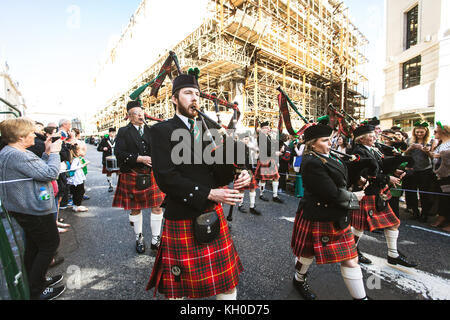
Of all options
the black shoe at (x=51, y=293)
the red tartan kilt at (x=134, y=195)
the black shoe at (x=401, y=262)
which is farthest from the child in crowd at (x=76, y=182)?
the black shoe at (x=401, y=262)

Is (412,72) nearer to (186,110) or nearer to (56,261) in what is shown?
(186,110)

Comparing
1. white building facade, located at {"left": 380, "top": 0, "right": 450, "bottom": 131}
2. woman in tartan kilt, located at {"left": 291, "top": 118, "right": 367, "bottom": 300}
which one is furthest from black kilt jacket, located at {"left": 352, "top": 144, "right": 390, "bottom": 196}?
white building facade, located at {"left": 380, "top": 0, "right": 450, "bottom": 131}

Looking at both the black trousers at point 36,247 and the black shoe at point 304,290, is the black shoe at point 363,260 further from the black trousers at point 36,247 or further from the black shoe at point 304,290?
the black trousers at point 36,247

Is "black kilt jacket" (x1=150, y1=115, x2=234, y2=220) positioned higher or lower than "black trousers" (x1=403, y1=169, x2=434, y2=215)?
higher

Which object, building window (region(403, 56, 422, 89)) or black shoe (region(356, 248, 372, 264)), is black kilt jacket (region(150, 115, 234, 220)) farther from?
building window (region(403, 56, 422, 89))

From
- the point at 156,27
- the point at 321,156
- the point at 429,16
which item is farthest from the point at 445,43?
the point at 156,27

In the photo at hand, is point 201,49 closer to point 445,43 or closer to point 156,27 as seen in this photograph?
point 156,27

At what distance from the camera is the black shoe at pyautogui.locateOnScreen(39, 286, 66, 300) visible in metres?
2.07

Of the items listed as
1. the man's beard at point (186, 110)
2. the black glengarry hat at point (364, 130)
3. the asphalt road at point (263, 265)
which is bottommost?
the asphalt road at point (263, 265)

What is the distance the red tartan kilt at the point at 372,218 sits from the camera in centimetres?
238

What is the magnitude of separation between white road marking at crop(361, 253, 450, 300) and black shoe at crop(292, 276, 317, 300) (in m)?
0.97

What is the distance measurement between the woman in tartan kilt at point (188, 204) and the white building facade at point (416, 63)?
15.2m

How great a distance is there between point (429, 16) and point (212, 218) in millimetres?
17757

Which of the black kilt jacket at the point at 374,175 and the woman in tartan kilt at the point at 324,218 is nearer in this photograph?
the woman in tartan kilt at the point at 324,218
